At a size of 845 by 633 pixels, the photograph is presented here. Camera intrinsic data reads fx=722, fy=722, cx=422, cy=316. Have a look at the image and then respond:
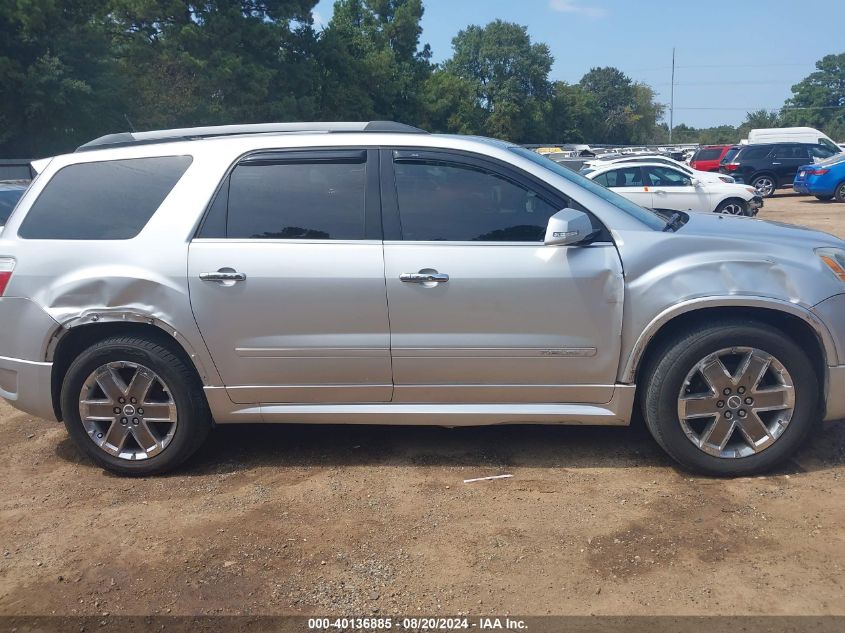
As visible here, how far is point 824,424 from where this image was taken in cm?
447

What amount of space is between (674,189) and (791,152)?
11.8 metres

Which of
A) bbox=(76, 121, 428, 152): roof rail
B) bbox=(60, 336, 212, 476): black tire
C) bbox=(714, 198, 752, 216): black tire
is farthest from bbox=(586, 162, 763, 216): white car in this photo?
bbox=(60, 336, 212, 476): black tire

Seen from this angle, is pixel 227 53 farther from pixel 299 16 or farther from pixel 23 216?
pixel 23 216

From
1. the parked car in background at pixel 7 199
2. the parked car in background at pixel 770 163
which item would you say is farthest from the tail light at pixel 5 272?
the parked car in background at pixel 770 163

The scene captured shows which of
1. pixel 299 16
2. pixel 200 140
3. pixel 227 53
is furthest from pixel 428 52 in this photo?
pixel 200 140

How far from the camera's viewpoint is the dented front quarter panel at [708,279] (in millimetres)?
3646

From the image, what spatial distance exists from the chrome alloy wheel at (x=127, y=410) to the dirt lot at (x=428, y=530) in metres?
0.23

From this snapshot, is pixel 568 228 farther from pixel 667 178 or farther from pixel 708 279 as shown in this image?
pixel 667 178

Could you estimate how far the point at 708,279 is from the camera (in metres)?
3.68

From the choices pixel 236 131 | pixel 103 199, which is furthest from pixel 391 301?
pixel 103 199

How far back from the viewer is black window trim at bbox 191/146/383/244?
390 cm

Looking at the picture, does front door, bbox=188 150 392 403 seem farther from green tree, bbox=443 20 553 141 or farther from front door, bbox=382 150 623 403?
green tree, bbox=443 20 553 141

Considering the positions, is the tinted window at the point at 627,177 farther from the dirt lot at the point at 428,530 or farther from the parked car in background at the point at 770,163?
the dirt lot at the point at 428,530

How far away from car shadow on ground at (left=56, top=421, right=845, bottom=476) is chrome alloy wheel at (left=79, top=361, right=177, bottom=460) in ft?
0.97
